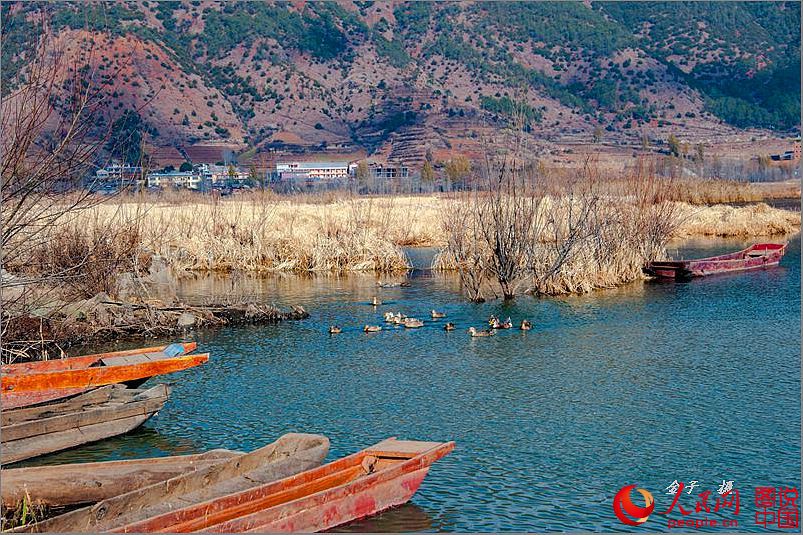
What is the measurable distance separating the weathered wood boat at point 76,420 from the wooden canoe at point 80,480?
1.79 m

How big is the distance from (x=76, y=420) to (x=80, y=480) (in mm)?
2655

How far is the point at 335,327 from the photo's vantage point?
2025 cm

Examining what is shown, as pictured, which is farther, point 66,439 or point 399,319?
point 399,319

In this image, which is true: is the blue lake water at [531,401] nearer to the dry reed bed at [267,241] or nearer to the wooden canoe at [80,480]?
the wooden canoe at [80,480]

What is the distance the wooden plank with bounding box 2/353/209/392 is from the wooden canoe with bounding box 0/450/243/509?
3618mm

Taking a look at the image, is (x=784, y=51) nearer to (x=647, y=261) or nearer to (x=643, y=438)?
(x=647, y=261)

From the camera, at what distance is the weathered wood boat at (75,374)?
12711mm

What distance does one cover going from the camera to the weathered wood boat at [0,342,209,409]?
1271 centimetres

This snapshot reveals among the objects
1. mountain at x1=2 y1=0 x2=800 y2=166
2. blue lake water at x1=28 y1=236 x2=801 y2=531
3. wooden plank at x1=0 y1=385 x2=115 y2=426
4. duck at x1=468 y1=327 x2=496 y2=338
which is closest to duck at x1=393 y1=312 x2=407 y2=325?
blue lake water at x1=28 y1=236 x2=801 y2=531

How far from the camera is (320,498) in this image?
884 cm

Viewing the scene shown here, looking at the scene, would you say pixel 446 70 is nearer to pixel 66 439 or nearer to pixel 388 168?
pixel 388 168

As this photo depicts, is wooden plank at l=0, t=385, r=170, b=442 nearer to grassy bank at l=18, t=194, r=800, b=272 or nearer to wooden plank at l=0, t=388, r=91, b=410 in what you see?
wooden plank at l=0, t=388, r=91, b=410

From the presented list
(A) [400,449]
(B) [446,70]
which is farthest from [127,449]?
(B) [446,70]

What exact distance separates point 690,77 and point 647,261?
4779 inches
